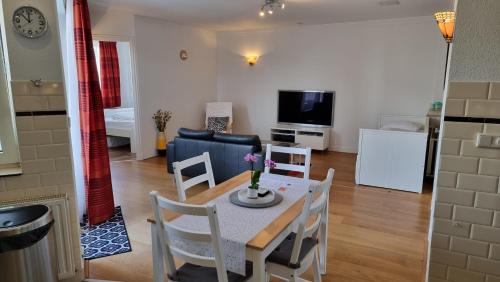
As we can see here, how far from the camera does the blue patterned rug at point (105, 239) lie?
2697 mm

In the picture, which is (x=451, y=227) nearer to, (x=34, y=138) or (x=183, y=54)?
(x=34, y=138)

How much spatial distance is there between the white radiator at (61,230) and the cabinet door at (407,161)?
12.1 feet

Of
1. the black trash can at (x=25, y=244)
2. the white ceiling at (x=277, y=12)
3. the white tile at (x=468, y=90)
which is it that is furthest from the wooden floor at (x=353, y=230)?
the white ceiling at (x=277, y=12)

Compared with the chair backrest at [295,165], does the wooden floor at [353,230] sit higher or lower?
lower

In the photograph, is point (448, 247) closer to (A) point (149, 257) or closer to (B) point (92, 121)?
(A) point (149, 257)

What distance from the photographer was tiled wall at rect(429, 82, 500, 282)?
1.18m

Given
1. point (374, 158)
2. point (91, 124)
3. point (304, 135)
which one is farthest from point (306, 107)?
point (91, 124)

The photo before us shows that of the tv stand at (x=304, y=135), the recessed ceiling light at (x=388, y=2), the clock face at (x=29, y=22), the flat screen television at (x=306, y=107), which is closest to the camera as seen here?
the clock face at (x=29, y=22)

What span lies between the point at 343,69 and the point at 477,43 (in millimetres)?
5283

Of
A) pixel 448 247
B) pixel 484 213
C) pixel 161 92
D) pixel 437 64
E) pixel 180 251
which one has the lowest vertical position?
pixel 180 251

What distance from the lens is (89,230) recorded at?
3092mm

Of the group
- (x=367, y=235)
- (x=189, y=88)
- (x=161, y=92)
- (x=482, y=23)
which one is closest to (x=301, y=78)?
(x=189, y=88)

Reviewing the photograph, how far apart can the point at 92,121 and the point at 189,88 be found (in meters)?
3.83

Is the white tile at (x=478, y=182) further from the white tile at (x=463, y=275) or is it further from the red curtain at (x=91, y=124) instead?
the red curtain at (x=91, y=124)
